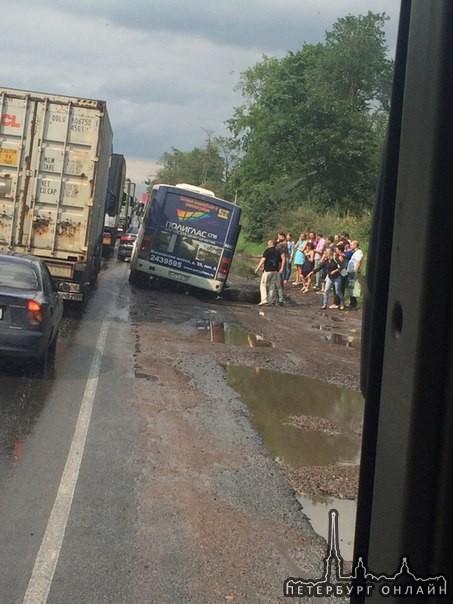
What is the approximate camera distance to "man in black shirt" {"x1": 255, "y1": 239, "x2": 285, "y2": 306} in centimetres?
2467

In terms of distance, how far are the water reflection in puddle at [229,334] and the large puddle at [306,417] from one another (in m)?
2.88

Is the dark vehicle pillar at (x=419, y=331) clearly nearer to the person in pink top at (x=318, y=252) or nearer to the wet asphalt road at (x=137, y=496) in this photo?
the wet asphalt road at (x=137, y=496)

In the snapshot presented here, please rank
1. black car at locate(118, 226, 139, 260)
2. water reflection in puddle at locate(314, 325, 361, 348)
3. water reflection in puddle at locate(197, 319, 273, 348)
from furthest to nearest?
black car at locate(118, 226, 139, 260) → water reflection in puddle at locate(314, 325, 361, 348) → water reflection in puddle at locate(197, 319, 273, 348)

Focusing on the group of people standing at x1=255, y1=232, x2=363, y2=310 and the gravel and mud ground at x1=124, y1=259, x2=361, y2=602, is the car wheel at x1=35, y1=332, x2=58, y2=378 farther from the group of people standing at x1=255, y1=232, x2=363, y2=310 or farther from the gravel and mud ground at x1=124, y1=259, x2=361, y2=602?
the group of people standing at x1=255, y1=232, x2=363, y2=310

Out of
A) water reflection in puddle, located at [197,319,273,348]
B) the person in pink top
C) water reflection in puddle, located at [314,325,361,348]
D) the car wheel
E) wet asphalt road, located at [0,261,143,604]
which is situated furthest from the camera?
the person in pink top

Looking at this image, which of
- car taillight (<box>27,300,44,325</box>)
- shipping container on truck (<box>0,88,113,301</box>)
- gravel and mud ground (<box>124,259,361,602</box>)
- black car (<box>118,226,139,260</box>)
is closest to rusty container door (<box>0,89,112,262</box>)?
shipping container on truck (<box>0,88,113,301</box>)

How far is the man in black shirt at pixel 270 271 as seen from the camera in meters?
24.7

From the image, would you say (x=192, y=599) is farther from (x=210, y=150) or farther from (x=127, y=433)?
(x=210, y=150)

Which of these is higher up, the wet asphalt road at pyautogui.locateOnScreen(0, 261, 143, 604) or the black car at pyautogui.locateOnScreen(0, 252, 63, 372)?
the black car at pyautogui.locateOnScreen(0, 252, 63, 372)

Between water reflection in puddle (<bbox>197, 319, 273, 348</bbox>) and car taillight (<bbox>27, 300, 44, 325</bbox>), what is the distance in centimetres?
578

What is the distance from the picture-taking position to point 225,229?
81.9 feet

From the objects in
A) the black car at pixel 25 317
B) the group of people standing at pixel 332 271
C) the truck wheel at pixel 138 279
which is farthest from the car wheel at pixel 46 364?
the truck wheel at pixel 138 279

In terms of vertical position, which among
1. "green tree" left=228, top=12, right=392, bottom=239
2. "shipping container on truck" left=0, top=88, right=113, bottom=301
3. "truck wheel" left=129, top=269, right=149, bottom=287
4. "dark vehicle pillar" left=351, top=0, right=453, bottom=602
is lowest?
"dark vehicle pillar" left=351, top=0, right=453, bottom=602

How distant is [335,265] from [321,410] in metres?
13.0
